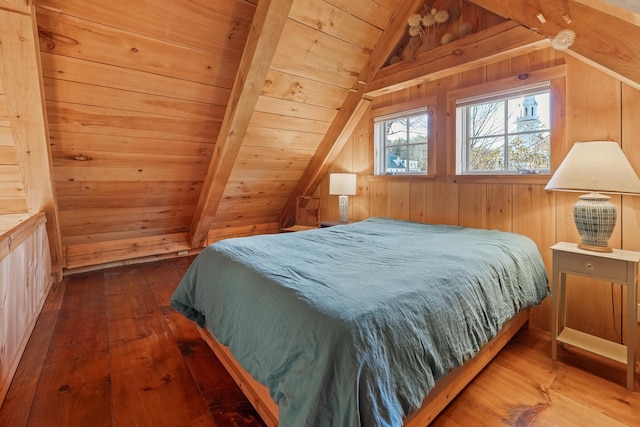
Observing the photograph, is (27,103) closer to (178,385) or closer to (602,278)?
(178,385)

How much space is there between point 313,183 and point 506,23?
2.53m

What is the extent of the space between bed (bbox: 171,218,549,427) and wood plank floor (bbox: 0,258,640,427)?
0.40ft

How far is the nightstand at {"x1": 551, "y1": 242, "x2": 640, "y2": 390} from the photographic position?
1523mm

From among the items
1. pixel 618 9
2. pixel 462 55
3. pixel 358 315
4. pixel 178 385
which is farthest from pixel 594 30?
pixel 178 385

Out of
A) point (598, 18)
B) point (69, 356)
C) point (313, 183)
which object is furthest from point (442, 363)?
point (313, 183)

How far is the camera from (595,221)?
1.65 meters

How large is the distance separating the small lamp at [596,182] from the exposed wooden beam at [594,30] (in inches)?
13.7

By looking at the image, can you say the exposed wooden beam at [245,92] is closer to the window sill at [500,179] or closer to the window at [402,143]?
the window at [402,143]

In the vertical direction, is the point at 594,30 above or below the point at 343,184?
above

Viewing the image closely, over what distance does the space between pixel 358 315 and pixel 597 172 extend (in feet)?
4.90

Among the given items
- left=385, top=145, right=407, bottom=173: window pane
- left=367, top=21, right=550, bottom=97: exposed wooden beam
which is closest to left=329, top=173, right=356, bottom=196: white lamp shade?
left=385, top=145, right=407, bottom=173: window pane

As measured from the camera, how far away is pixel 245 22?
7.13ft

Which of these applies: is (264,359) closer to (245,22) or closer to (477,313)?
(477,313)

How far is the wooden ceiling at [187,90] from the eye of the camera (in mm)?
1747
